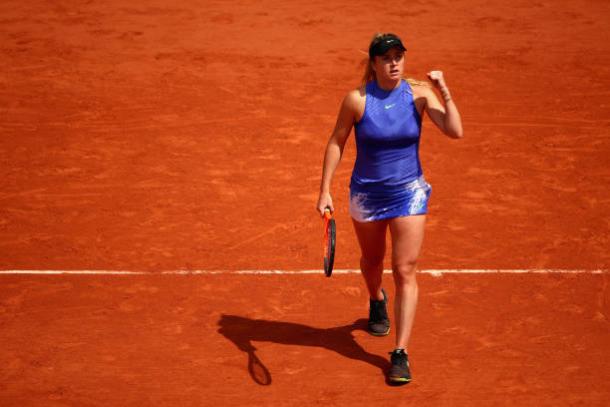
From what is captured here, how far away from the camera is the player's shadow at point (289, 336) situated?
23.6 feet

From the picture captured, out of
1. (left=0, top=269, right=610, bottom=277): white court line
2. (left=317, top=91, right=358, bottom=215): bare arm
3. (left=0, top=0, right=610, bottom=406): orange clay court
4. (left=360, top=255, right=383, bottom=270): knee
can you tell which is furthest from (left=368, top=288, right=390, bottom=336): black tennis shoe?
(left=317, top=91, right=358, bottom=215): bare arm

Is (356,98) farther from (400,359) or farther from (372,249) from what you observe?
(400,359)

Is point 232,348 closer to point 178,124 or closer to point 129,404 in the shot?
point 129,404

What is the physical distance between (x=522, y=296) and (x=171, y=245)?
3456mm

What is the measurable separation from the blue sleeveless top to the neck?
2 centimetres

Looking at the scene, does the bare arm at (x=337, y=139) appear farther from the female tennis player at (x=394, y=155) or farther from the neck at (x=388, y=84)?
the neck at (x=388, y=84)

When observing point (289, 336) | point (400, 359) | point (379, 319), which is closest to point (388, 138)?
point (400, 359)

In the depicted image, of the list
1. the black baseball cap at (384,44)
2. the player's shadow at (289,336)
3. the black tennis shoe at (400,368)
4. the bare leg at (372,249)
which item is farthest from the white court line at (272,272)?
the black baseball cap at (384,44)

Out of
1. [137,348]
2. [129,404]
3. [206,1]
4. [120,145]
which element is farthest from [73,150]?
[206,1]

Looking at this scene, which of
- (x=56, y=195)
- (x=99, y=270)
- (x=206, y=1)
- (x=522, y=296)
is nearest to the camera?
(x=522, y=296)

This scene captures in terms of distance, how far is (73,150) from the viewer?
11.3 m

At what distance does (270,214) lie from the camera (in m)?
9.72

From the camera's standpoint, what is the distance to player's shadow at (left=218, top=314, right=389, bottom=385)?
283 inches

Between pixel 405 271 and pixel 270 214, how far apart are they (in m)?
3.35
